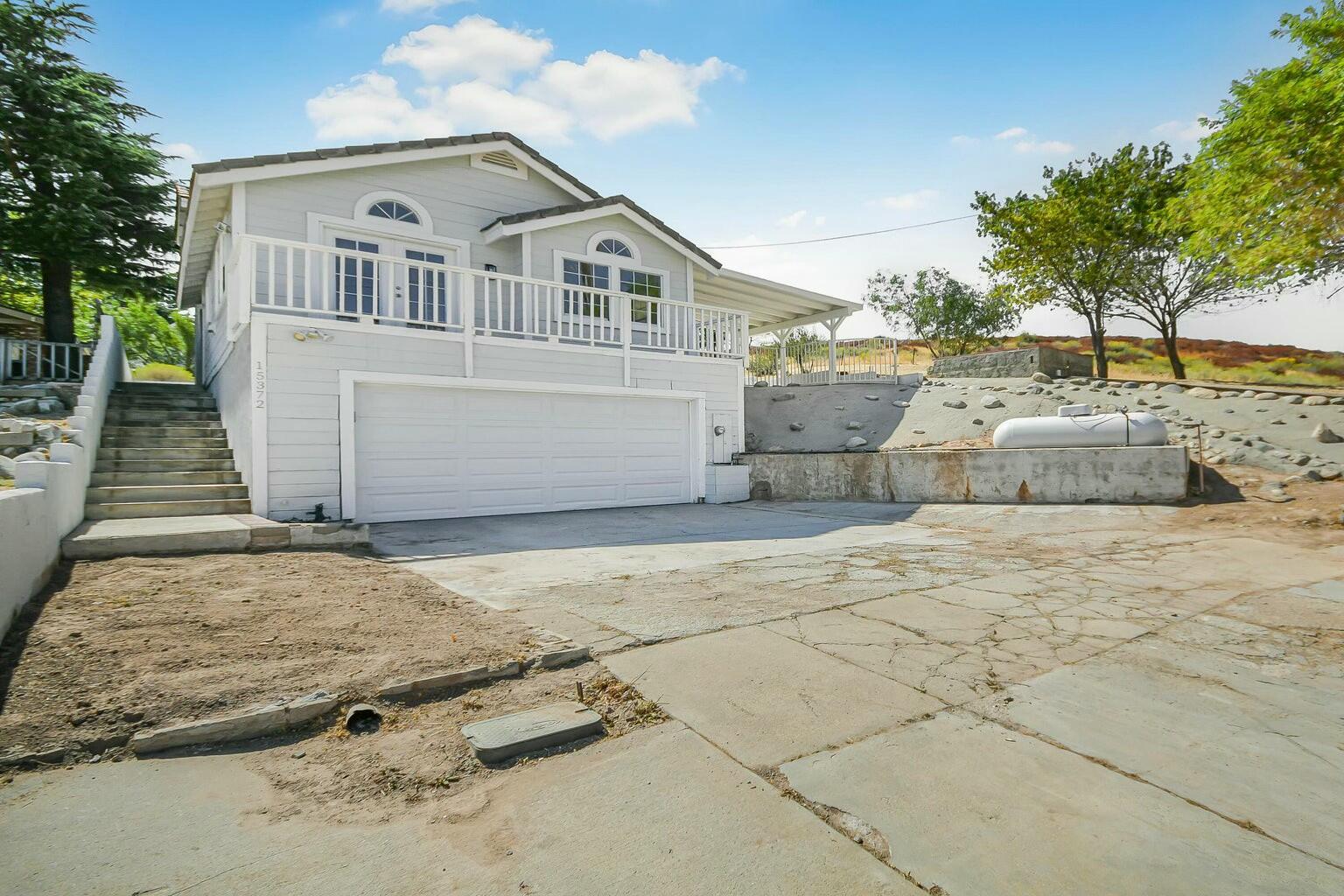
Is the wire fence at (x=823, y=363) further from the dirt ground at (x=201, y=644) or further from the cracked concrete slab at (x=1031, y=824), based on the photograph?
the cracked concrete slab at (x=1031, y=824)

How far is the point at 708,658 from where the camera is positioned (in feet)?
11.0

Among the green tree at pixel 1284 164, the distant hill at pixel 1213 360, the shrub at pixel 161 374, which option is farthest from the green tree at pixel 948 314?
the shrub at pixel 161 374

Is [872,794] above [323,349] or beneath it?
beneath

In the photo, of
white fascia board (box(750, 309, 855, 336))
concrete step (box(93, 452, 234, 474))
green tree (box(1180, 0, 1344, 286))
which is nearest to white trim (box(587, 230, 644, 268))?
white fascia board (box(750, 309, 855, 336))

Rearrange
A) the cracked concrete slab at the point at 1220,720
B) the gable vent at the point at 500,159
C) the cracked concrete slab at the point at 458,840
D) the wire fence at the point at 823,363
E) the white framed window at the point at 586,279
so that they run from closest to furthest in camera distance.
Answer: the cracked concrete slab at the point at 458,840
the cracked concrete slab at the point at 1220,720
the gable vent at the point at 500,159
the white framed window at the point at 586,279
the wire fence at the point at 823,363

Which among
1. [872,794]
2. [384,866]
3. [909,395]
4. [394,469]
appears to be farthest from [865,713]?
[909,395]

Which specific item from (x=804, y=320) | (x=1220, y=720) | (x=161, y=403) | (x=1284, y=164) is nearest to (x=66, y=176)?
(x=161, y=403)

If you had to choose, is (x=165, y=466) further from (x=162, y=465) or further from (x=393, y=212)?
(x=393, y=212)

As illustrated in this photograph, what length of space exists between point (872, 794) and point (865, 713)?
2.02 ft

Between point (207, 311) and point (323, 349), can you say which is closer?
point (323, 349)

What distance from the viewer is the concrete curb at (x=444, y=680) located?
113 inches

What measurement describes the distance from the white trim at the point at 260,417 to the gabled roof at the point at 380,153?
10.2ft

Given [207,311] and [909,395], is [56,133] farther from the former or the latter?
[909,395]

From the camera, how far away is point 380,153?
33.6 ft
